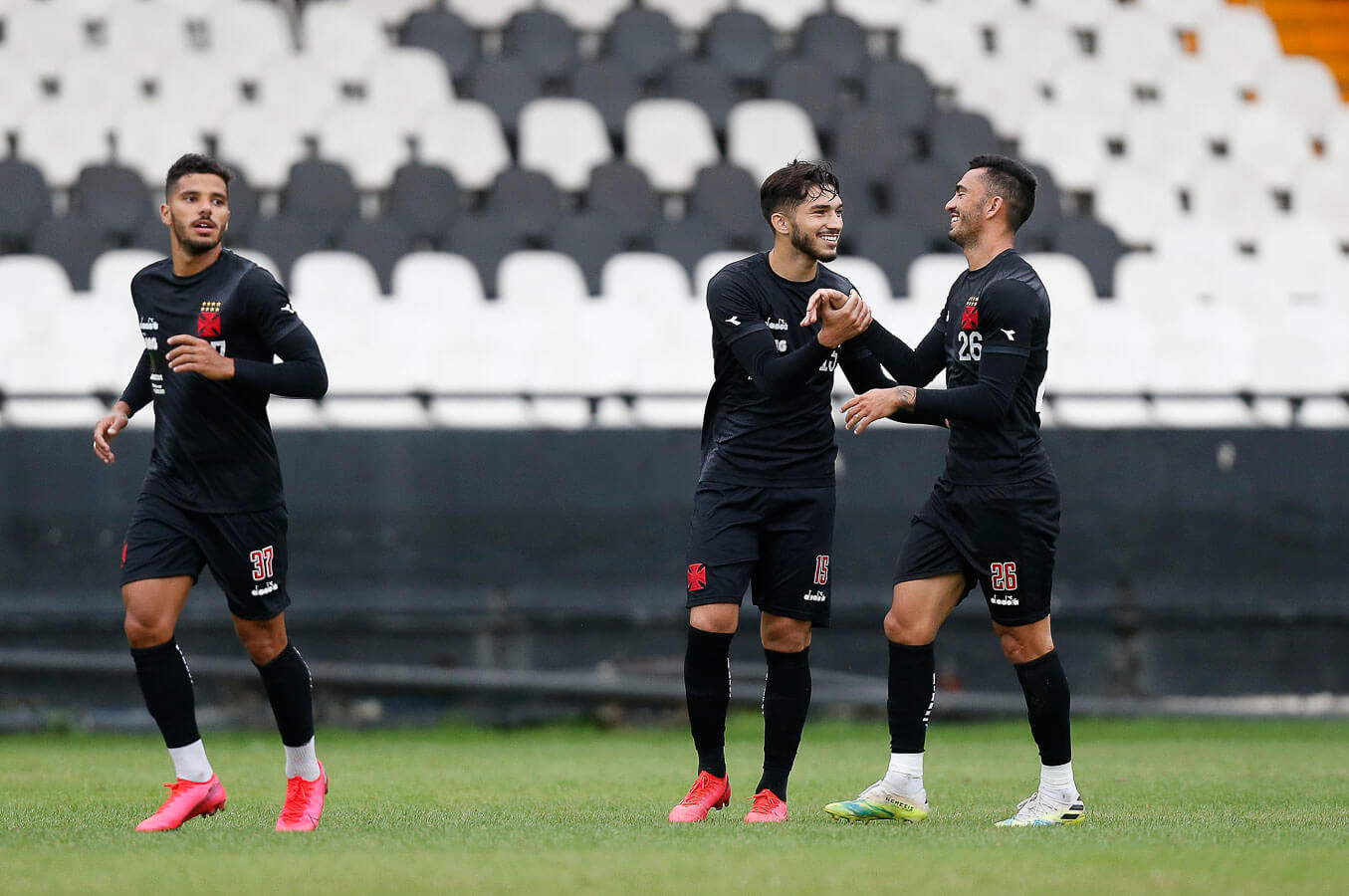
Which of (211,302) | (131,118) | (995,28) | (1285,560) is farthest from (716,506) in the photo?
(995,28)

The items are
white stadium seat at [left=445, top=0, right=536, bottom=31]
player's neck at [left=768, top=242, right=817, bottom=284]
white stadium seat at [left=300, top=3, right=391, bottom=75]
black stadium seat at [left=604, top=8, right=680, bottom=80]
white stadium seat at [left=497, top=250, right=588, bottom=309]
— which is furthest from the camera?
white stadium seat at [left=445, top=0, right=536, bottom=31]

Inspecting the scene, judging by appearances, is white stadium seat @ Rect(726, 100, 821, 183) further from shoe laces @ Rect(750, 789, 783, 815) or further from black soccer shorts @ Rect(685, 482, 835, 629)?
shoe laces @ Rect(750, 789, 783, 815)

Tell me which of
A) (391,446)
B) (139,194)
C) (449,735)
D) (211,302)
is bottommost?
(449,735)

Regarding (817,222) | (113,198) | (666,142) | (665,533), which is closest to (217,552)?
(817,222)

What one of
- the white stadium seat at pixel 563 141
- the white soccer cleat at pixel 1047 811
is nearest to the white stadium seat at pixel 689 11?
the white stadium seat at pixel 563 141

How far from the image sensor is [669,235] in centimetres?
1214

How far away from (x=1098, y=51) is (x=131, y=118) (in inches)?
340

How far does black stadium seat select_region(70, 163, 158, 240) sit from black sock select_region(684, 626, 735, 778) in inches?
309

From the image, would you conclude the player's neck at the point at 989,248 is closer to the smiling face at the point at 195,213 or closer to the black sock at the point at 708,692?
the black sock at the point at 708,692

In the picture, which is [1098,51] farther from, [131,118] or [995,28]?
[131,118]

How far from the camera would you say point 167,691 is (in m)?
5.08

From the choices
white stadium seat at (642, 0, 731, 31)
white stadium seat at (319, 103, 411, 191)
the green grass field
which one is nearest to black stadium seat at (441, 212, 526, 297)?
white stadium seat at (319, 103, 411, 191)

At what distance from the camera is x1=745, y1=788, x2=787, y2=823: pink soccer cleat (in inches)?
203

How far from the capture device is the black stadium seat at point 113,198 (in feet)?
38.7
